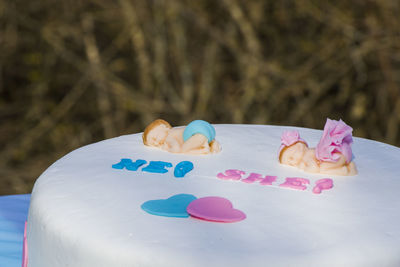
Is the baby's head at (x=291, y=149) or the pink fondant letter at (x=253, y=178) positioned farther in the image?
the baby's head at (x=291, y=149)

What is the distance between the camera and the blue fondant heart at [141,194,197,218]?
1273mm

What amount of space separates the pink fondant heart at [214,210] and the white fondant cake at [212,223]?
0.05ft

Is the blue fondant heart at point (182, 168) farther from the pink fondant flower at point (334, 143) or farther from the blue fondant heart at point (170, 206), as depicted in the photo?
the pink fondant flower at point (334, 143)

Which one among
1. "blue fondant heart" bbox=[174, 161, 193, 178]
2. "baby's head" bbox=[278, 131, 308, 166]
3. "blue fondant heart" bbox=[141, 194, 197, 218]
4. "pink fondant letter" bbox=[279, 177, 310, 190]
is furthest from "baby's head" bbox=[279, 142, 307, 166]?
"blue fondant heart" bbox=[141, 194, 197, 218]

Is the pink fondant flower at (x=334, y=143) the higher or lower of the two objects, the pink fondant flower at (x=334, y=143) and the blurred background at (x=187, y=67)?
the lower

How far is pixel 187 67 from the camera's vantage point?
3.72m

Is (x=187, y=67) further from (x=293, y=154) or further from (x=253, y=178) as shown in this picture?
(x=253, y=178)

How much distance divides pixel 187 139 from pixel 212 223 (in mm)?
503

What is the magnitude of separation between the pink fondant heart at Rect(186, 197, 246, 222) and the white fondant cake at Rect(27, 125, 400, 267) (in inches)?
0.6

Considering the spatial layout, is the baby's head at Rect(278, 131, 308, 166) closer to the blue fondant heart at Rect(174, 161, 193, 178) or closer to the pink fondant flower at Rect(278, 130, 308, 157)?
the pink fondant flower at Rect(278, 130, 308, 157)

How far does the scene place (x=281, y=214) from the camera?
1286mm

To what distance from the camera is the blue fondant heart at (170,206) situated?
127 centimetres

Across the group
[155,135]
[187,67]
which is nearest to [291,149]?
[155,135]

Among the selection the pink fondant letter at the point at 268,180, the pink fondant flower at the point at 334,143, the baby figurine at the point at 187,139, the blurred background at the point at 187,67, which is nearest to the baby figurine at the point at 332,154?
the pink fondant flower at the point at 334,143
